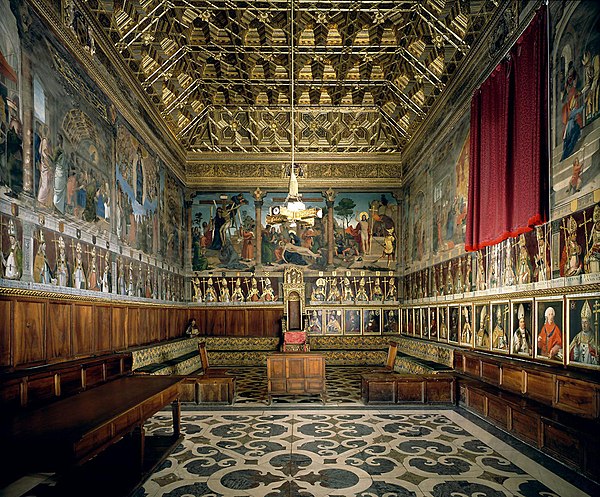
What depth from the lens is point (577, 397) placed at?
6.51m

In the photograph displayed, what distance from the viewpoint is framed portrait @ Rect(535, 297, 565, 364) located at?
Result: 7.31 metres

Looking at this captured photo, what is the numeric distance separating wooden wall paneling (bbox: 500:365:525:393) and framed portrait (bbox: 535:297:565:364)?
0.45 meters

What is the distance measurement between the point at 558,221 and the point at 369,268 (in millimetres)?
12546

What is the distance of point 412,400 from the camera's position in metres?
11.1

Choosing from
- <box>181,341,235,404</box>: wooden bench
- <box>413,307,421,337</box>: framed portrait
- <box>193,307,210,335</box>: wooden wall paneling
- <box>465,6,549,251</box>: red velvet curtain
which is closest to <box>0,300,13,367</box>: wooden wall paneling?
<box>181,341,235,404</box>: wooden bench

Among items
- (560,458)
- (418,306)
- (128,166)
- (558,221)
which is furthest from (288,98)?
(560,458)

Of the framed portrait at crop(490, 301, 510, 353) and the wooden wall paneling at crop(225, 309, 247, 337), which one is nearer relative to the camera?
the framed portrait at crop(490, 301, 510, 353)

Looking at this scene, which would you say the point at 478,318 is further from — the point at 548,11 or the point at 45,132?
the point at 45,132

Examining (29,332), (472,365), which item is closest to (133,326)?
(29,332)

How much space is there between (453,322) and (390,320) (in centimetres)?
701

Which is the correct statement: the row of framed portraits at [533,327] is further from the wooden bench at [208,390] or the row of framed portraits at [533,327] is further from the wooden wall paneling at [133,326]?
the wooden wall paneling at [133,326]

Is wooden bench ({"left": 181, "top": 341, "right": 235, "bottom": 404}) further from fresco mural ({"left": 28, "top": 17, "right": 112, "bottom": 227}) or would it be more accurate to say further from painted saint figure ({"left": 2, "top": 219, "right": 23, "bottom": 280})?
painted saint figure ({"left": 2, "top": 219, "right": 23, "bottom": 280})

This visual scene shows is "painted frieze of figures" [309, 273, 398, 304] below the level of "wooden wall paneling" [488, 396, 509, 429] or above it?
above

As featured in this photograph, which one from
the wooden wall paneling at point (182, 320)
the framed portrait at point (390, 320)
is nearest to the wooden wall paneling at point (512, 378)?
the framed portrait at point (390, 320)
